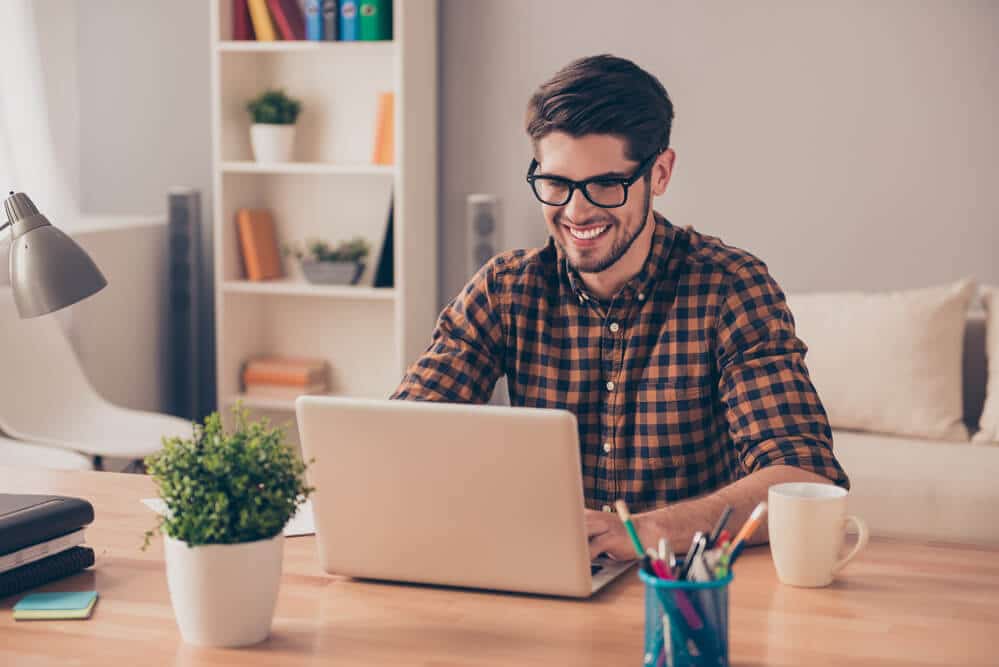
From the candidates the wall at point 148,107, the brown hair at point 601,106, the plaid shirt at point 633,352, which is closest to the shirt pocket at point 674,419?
the plaid shirt at point 633,352

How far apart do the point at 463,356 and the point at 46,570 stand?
2.40ft

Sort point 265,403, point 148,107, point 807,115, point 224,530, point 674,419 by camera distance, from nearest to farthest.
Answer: point 224,530, point 674,419, point 807,115, point 265,403, point 148,107

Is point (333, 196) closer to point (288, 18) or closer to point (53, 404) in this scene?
point (288, 18)

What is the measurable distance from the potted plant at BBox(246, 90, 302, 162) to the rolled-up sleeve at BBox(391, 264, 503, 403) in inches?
89.2

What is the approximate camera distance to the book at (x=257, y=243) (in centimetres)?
427

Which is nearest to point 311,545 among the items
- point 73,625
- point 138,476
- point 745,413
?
point 73,625

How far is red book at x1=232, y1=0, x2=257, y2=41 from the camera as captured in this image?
4164mm

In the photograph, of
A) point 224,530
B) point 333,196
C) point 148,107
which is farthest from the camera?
point 148,107

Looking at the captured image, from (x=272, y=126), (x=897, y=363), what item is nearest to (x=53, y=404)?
(x=272, y=126)

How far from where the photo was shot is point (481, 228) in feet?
13.3

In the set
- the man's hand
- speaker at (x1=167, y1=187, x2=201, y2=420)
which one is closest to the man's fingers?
the man's hand

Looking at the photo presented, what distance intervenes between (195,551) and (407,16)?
115 inches

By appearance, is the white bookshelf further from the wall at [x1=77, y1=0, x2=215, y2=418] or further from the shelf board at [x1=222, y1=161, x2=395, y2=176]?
the wall at [x1=77, y1=0, x2=215, y2=418]

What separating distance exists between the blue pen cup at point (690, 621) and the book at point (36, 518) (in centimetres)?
76
